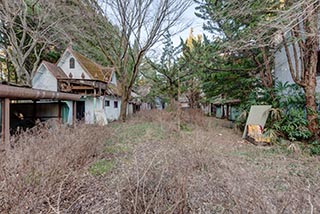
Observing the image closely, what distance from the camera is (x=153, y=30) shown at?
13.8 metres

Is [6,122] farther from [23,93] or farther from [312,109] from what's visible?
[312,109]

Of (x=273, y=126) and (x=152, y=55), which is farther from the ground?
(x=152, y=55)

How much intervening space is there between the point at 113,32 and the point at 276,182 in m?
13.0

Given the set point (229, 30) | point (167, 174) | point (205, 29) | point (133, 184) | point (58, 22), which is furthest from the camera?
point (58, 22)

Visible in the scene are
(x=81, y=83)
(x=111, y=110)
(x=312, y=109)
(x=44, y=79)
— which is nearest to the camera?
(x=312, y=109)

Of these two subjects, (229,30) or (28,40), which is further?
(28,40)

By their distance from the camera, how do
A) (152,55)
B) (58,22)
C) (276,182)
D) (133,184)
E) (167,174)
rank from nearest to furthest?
(133,184) < (167,174) < (276,182) < (58,22) < (152,55)

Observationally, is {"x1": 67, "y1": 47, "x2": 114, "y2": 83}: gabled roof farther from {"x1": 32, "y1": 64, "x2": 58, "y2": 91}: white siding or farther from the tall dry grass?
the tall dry grass

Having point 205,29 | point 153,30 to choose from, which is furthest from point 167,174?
point 153,30

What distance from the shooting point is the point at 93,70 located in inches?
757

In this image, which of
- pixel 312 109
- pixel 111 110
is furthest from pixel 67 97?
pixel 312 109

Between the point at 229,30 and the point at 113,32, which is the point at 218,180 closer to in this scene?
the point at 229,30

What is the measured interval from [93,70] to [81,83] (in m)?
4.30

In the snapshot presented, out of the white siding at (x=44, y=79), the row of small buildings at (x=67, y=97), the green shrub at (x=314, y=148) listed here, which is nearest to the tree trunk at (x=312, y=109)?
the green shrub at (x=314, y=148)
